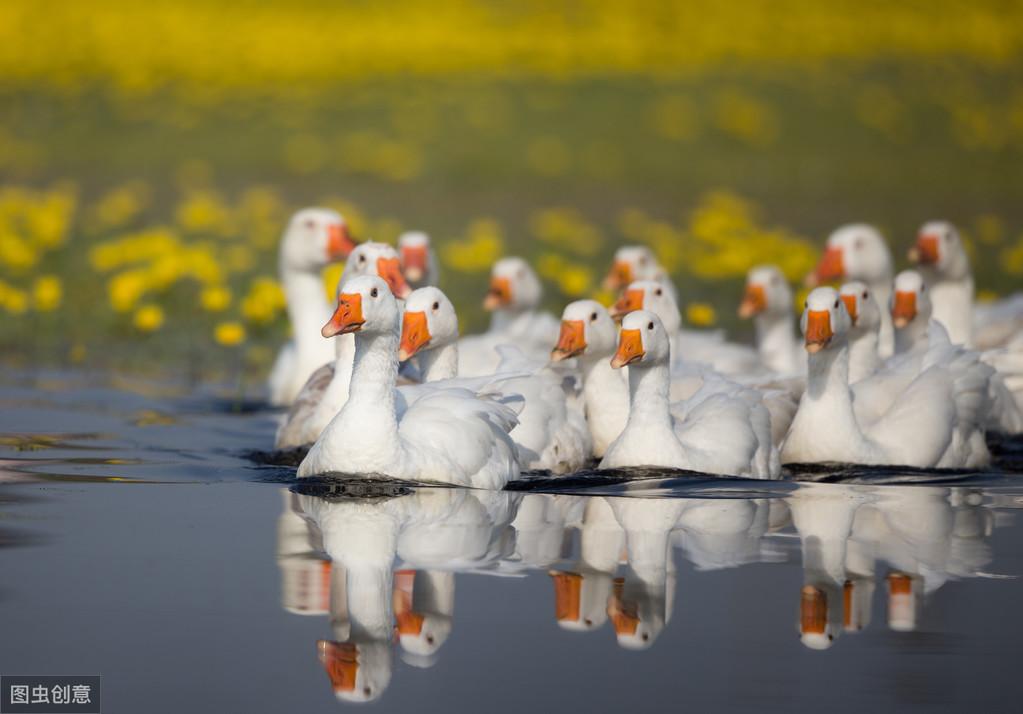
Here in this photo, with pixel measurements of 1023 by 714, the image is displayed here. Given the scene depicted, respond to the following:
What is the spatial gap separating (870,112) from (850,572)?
2488 centimetres

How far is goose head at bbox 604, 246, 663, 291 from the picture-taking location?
13758mm

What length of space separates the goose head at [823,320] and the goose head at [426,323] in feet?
6.53

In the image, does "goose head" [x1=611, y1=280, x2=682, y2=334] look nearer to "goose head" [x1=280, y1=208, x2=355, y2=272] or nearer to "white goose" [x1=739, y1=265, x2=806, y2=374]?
"white goose" [x1=739, y1=265, x2=806, y2=374]

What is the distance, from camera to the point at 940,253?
1364cm

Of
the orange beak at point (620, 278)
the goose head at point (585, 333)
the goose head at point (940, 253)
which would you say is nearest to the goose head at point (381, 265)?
the goose head at point (585, 333)

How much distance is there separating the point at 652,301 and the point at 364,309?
3429 mm

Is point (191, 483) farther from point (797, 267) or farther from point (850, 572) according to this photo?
point (797, 267)

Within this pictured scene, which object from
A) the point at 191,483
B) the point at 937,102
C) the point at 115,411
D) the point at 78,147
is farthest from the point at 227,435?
the point at 937,102

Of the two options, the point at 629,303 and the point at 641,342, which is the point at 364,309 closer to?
the point at 641,342

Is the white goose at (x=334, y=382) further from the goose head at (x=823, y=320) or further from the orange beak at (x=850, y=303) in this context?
the orange beak at (x=850, y=303)

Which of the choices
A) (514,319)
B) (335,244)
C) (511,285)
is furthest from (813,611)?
(514,319)

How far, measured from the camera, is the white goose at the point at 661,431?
959 cm

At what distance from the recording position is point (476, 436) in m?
9.13

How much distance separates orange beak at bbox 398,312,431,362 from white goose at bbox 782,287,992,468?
211 centimetres
